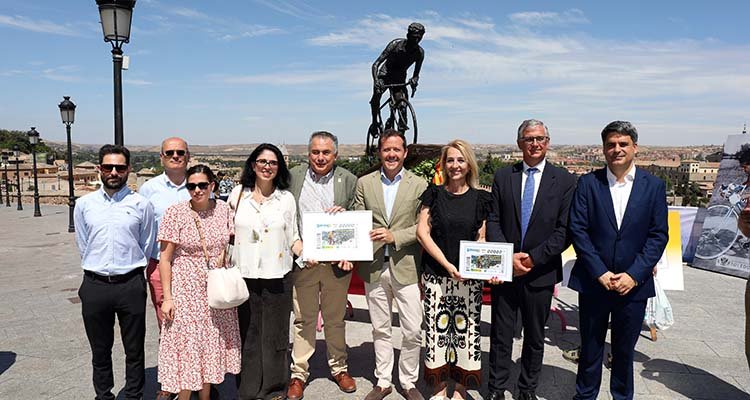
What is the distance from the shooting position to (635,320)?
3.04m

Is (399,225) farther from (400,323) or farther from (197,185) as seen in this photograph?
(197,185)

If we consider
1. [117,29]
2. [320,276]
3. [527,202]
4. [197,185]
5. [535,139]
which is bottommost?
[320,276]

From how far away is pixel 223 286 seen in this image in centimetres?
287

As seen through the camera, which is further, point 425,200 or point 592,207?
point 425,200

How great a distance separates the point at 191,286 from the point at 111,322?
0.61 meters

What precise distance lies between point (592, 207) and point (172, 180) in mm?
2899

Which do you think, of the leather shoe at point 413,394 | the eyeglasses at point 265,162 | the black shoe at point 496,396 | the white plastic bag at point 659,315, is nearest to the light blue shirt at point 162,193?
the eyeglasses at point 265,162

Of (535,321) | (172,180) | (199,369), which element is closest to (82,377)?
(199,369)

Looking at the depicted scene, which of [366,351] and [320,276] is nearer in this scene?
[320,276]

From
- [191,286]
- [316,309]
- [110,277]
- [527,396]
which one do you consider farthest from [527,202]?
[110,277]

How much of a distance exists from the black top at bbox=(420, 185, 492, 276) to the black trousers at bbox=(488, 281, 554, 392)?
0.45 m

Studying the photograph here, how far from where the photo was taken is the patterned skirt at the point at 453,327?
331 centimetres

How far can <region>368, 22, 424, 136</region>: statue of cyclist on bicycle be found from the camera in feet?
21.9

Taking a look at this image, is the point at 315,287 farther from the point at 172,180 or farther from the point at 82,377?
the point at 82,377
